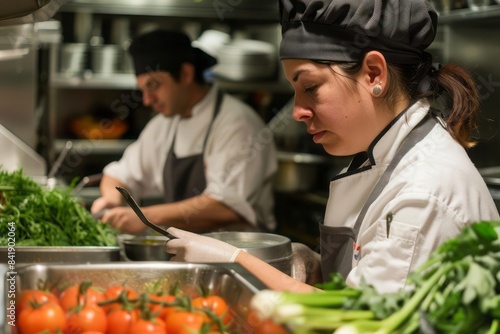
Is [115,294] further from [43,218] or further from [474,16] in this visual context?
[474,16]

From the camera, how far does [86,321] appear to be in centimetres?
137

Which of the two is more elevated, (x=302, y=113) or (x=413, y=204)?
(x=302, y=113)

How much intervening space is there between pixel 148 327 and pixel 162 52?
2690 millimetres

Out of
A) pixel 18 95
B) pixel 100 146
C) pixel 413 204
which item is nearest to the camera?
pixel 413 204

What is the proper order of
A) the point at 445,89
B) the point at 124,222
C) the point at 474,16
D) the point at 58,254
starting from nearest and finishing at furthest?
the point at 445,89
the point at 58,254
the point at 124,222
the point at 474,16

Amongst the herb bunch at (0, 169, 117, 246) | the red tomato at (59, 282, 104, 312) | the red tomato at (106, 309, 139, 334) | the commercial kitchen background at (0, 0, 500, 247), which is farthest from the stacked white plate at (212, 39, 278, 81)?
the red tomato at (106, 309, 139, 334)

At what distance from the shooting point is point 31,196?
8.44 feet

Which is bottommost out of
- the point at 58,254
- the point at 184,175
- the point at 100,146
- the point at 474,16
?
the point at 100,146

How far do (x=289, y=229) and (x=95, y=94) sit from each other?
2.07 meters

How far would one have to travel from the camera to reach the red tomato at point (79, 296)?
4.74 feet

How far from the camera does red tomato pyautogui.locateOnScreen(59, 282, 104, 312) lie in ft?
4.74

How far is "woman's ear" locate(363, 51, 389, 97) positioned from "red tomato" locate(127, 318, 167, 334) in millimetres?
932

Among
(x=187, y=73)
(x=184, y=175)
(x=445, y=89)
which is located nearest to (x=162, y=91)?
(x=187, y=73)

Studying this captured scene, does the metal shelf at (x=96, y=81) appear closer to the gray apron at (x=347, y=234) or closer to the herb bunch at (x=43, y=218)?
the herb bunch at (x=43, y=218)
